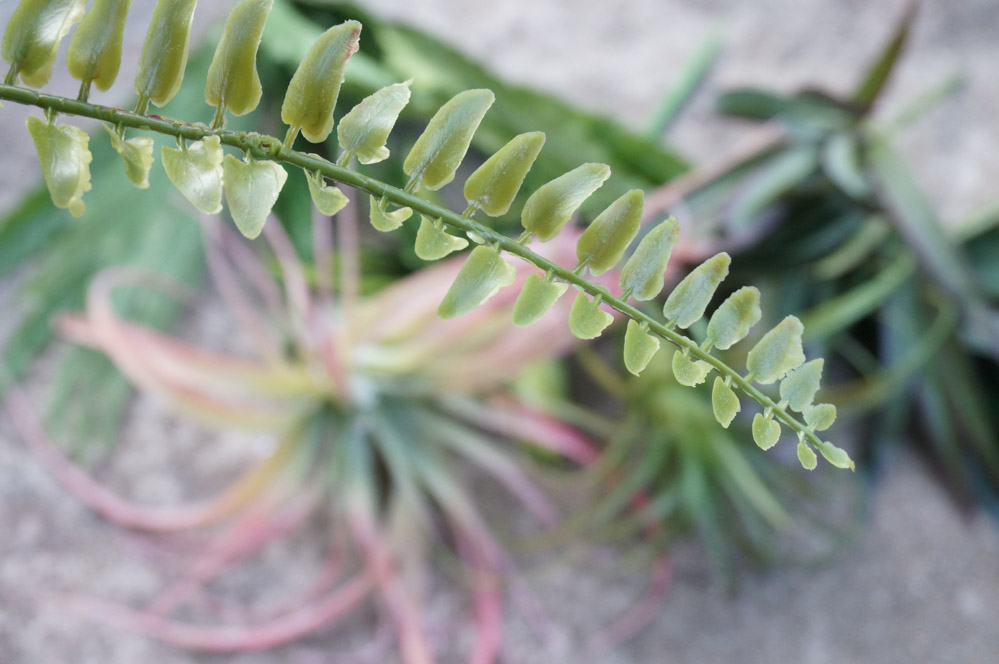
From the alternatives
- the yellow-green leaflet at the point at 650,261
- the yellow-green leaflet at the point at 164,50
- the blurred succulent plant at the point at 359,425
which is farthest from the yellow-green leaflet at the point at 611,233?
the blurred succulent plant at the point at 359,425

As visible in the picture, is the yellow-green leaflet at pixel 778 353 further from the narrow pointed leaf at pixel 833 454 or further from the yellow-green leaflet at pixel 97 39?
the yellow-green leaflet at pixel 97 39

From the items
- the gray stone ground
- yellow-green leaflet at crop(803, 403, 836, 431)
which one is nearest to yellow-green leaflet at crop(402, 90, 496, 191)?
yellow-green leaflet at crop(803, 403, 836, 431)

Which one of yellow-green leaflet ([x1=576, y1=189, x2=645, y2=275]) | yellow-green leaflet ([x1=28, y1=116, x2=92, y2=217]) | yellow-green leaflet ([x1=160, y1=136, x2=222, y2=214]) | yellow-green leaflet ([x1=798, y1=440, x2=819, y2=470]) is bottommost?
yellow-green leaflet ([x1=798, y1=440, x2=819, y2=470])

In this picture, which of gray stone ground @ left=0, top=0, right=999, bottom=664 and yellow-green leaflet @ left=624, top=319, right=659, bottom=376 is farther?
gray stone ground @ left=0, top=0, right=999, bottom=664

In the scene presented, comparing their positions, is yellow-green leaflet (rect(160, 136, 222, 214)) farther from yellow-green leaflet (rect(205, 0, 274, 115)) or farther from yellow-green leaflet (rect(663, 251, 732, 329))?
yellow-green leaflet (rect(663, 251, 732, 329))

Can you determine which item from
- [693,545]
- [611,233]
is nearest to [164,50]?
[611,233]

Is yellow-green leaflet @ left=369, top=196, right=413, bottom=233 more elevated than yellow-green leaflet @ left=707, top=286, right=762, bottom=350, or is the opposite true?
yellow-green leaflet @ left=369, top=196, right=413, bottom=233
